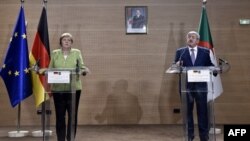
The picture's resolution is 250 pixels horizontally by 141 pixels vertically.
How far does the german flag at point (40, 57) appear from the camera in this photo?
5.57m

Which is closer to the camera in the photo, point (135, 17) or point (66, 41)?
point (66, 41)

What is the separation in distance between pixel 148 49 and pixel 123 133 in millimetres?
1594

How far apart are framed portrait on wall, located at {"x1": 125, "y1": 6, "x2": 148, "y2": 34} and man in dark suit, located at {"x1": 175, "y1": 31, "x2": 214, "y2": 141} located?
2.21 m

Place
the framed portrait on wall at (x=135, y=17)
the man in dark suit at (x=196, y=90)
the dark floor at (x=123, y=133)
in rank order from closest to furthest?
the man in dark suit at (x=196, y=90) < the dark floor at (x=123, y=133) < the framed portrait on wall at (x=135, y=17)

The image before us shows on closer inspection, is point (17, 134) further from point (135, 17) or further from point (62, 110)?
point (135, 17)

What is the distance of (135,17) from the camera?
6621 millimetres

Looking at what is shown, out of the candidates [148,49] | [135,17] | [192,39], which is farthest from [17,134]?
[192,39]

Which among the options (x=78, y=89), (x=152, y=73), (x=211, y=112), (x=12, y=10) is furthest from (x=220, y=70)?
(x=12, y=10)

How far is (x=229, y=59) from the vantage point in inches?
262

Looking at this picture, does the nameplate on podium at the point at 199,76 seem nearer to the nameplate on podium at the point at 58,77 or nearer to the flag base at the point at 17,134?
the nameplate on podium at the point at 58,77

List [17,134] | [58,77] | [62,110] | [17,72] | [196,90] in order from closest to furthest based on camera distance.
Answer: [58,77] < [196,90] < [62,110] < [17,72] < [17,134]

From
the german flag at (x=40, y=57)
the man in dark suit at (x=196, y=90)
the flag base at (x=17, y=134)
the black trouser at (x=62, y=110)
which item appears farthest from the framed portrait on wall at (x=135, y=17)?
the black trouser at (x=62, y=110)

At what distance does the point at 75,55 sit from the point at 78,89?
1.28 ft

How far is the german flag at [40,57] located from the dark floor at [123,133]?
0.62 m
